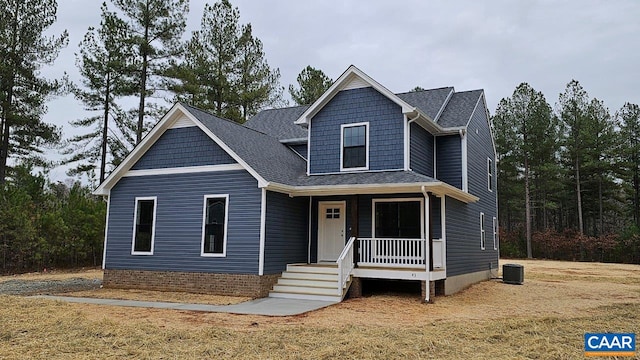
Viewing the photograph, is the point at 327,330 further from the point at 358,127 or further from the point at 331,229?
the point at 358,127

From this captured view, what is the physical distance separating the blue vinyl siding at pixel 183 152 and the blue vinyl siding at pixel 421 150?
5401mm

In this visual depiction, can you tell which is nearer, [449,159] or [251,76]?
[449,159]

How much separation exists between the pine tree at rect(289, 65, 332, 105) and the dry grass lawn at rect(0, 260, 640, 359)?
24.2 meters

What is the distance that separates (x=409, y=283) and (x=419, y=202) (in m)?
2.58

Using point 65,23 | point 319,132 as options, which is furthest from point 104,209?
point 319,132

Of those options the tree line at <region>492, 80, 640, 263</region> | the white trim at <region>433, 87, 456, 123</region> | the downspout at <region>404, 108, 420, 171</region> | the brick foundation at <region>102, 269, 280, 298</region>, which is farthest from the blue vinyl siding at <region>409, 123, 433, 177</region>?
the tree line at <region>492, 80, 640, 263</region>

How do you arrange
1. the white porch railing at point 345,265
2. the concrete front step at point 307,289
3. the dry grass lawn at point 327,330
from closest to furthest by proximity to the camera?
the dry grass lawn at point 327,330
the white porch railing at point 345,265
the concrete front step at point 307,289

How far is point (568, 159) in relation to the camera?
43.0 m

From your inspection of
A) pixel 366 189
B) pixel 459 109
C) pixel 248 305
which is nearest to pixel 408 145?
pixel 366 189

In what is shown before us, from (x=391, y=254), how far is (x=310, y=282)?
242cm

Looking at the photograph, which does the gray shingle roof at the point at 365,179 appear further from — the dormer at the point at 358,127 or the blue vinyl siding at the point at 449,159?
the blue vinyl siding at the point at 449,159

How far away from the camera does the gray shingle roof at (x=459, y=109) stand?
16062 mm

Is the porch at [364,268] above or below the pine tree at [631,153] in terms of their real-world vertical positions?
below

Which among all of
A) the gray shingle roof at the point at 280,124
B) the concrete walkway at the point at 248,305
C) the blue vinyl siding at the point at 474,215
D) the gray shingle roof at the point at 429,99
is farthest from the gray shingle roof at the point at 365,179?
the gray shingle roof at the point at 429,99
